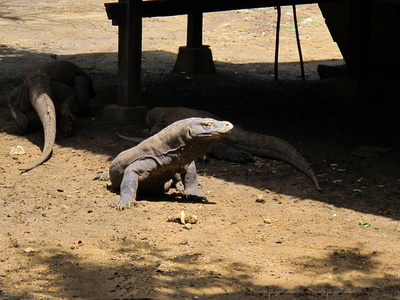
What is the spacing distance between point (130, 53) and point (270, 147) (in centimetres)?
224

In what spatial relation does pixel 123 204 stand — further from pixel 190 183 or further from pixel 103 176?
pixel 103 176

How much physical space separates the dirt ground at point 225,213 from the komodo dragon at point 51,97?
22 centimetres

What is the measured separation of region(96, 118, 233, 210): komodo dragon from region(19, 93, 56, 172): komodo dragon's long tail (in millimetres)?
1340

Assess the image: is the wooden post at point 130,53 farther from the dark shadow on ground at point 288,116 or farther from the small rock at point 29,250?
the small rock at point 29,250

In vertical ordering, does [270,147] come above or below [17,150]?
above

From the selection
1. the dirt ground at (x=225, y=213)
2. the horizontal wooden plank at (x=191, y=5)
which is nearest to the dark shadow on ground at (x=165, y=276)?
the dirt ground at (x=225, y=213)

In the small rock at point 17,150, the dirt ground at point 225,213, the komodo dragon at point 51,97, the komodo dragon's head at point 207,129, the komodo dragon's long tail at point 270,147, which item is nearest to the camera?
the dirt ground at point 225,213

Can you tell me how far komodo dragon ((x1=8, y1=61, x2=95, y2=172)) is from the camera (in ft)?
27.0

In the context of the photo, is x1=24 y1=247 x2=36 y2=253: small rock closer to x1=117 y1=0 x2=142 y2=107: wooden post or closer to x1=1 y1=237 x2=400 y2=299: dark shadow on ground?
x1=1 y1=237 x2=400 y2=299: dark shadow on ground

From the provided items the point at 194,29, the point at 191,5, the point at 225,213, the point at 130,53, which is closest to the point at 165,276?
the point at 225,213

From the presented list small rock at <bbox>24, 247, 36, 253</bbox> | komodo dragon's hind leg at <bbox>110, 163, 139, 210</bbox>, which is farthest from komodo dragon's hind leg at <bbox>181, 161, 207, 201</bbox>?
small rock at <bbox>24, 247, 36, 253</bbox>

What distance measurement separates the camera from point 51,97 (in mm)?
8594

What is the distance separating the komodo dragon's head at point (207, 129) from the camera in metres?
Answer: 5.56

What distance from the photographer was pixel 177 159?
5934 millimetres
